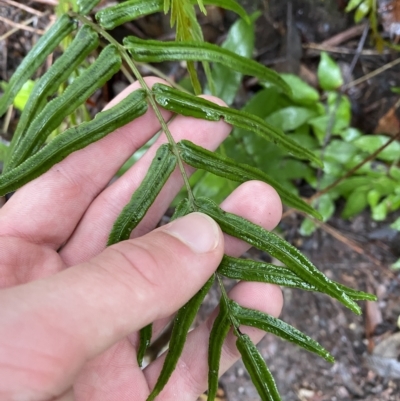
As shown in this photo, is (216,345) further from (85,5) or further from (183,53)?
(85,5)

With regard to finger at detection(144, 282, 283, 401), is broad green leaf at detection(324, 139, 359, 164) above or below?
below

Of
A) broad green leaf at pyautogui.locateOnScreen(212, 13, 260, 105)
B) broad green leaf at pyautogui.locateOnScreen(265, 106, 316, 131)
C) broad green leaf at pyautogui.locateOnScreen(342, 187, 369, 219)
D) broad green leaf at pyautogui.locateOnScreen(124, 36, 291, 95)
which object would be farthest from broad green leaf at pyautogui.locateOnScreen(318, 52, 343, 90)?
broad green leaf at pyautogui.locateOnScreen(124, 36, 291, 95)

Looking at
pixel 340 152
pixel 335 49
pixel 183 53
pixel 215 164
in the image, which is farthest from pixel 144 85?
pixel 335 49

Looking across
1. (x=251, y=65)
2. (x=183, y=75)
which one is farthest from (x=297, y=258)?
(x=183, y=75)

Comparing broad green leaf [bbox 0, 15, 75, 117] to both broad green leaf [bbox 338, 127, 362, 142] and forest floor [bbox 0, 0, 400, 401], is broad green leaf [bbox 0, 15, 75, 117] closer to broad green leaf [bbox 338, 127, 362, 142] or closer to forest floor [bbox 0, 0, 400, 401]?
forest floor [bbox 0, 0, 400, 401]

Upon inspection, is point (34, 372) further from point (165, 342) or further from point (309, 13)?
point (309, 13)

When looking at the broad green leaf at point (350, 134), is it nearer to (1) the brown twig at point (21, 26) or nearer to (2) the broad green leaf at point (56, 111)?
(2) the broad green leaf at point (56, 111)

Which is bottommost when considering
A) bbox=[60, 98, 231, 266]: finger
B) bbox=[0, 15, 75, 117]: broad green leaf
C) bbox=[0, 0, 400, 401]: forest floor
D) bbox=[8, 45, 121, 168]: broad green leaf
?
bbox=[0, 0, 400, 401]: forest floor
